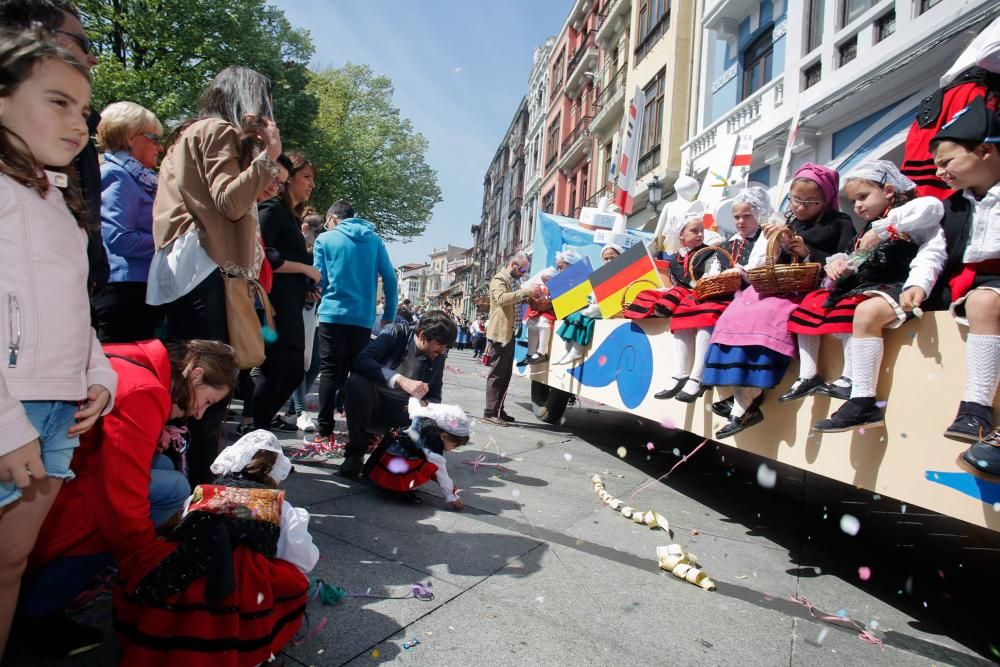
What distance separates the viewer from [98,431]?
167cm

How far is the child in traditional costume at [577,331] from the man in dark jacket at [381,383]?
1849 mm

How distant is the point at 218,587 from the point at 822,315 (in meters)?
2.42

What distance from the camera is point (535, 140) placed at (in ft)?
118

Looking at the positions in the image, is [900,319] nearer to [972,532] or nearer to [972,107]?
[972,107]

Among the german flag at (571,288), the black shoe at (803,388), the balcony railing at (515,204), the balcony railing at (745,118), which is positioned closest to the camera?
the black shoe at (803,388)

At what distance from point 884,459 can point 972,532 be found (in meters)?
2.13

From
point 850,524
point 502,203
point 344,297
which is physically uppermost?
point 502,203

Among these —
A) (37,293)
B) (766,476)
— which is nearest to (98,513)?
(37,293)

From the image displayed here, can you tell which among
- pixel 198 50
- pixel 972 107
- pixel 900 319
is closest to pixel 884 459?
pixel 900 319

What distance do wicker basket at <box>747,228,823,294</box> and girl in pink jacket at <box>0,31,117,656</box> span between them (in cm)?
260

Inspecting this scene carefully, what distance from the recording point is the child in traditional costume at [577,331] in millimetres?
5062

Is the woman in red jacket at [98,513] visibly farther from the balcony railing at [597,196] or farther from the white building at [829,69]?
the balcony railing at [597,196]

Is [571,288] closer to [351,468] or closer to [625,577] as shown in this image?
[351,468]

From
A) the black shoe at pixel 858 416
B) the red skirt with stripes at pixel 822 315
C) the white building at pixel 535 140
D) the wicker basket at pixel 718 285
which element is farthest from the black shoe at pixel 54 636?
the white building at pixel 535 140
